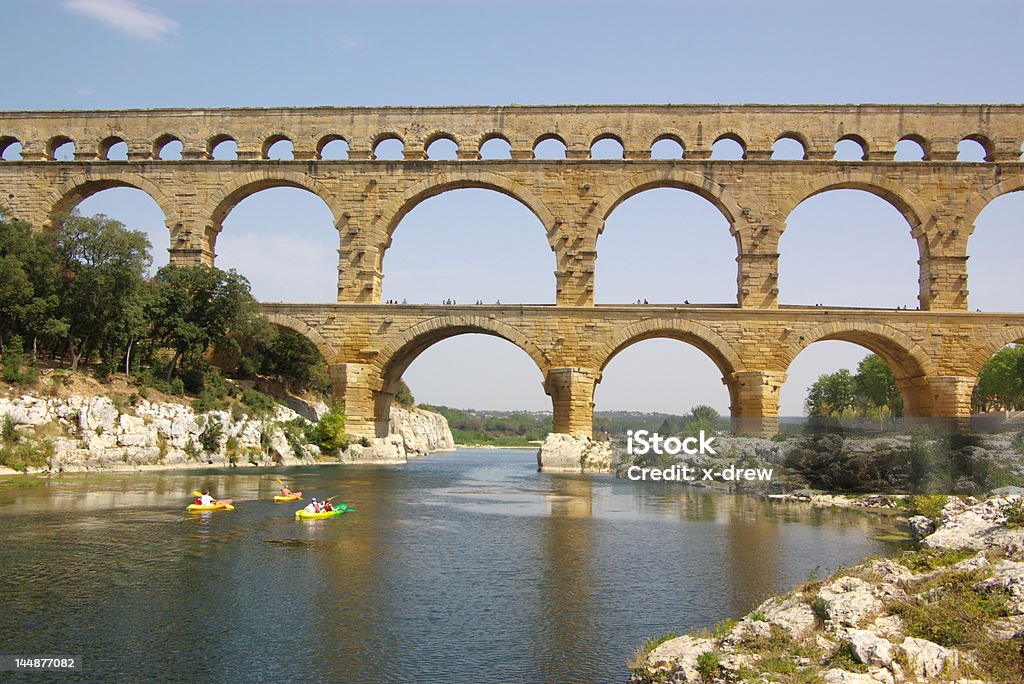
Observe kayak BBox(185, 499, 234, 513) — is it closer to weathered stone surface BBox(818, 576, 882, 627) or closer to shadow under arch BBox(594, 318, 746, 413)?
weathered stone surface BBox(818, 576, 882, 627)

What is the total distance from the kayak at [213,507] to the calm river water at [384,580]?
0.27m

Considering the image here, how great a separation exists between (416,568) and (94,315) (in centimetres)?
2251

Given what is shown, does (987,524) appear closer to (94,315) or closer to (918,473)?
(918,473)

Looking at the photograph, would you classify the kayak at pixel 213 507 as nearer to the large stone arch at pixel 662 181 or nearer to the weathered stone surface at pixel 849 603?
the weathered stone surface at pixel 849 603

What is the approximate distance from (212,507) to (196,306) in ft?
55.7

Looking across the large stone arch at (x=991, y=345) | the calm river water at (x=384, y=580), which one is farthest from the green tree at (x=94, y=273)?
the large stone arch at (x=991, y=345)

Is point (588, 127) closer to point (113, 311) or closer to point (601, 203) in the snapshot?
point (601, 203)

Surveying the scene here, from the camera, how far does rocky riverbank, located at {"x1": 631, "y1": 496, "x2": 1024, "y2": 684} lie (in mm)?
6273

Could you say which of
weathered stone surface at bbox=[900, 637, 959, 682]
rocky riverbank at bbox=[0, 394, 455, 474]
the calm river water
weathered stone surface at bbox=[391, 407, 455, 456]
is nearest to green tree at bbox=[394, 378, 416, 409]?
weathered stone surface at bbox=[391, 407, 455, 456]

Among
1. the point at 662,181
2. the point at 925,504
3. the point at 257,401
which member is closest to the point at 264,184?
the point at 257,401

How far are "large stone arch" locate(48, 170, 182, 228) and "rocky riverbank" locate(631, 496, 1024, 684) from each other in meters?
31.1


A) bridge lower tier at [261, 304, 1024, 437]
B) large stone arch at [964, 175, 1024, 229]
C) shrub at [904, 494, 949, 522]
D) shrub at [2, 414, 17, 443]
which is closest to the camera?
shrub at [904, 494, 949, 522]

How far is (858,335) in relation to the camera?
31.7 m

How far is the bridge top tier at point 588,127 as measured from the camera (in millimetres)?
32406
